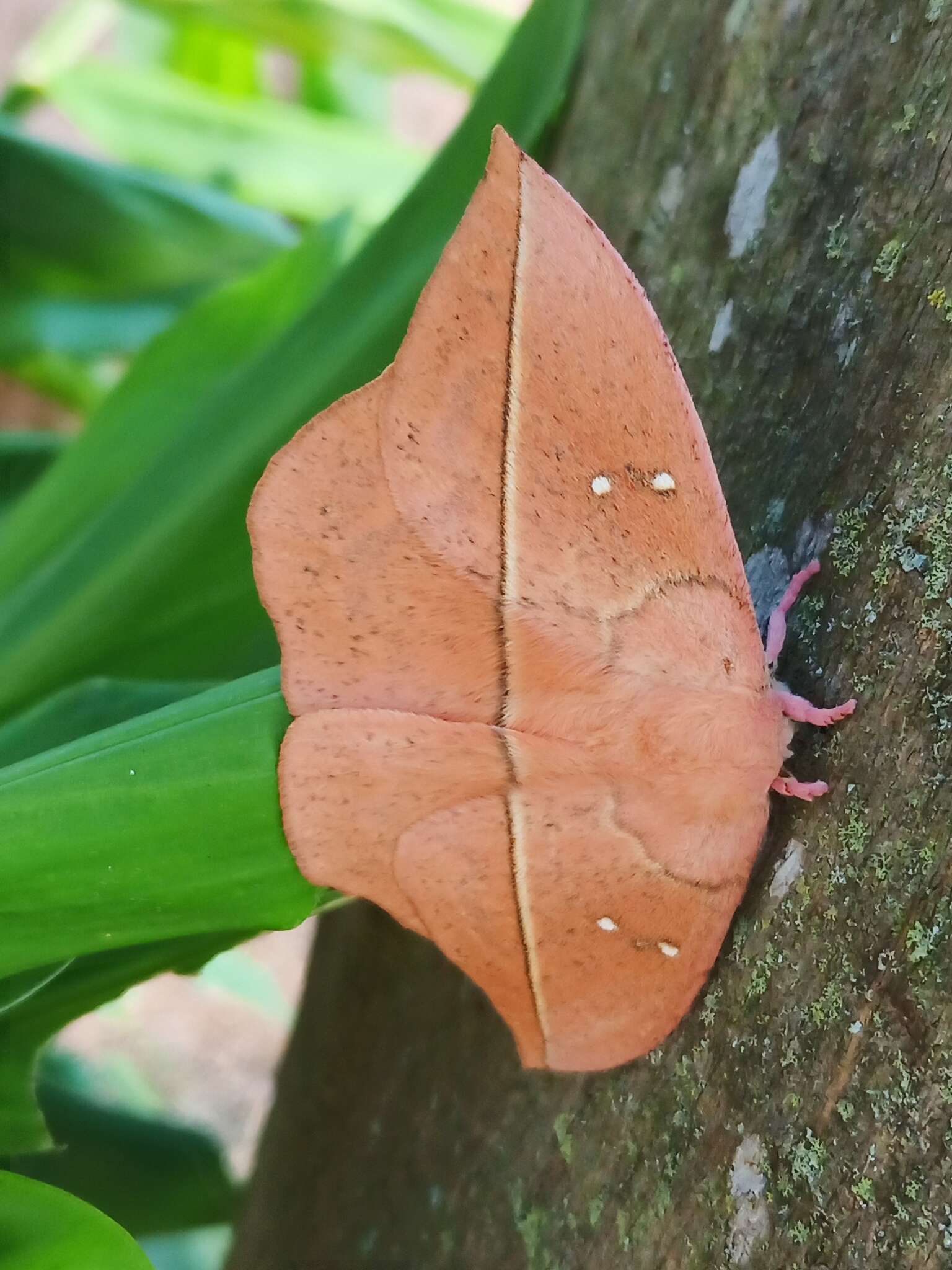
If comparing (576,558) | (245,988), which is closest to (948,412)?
(576,558)

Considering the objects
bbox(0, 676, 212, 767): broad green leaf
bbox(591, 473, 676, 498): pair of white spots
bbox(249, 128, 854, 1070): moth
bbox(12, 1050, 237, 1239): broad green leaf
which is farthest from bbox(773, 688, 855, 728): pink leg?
bbox(12, 1050, 237, 1239): broad green leaf

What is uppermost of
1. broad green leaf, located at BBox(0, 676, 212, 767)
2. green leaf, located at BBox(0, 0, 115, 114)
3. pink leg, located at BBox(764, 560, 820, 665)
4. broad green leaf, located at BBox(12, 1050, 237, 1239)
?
pink leg, located at BBox(764, 560, 820, 665)

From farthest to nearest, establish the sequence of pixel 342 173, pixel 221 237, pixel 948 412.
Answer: pixel 342 173 → pixel 221 237 → pixel 948 412

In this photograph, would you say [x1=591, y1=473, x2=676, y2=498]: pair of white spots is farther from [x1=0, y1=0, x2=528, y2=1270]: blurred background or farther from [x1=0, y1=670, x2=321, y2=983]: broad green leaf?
[x1=0, y1=0, x2=528, y2=1270]: blurred background

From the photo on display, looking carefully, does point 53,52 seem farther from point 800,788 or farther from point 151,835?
point 800,788

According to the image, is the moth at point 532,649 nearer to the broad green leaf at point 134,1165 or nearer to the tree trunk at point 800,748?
the tree trunk at point 800,748

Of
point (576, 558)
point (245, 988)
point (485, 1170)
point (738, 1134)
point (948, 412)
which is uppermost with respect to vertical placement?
point (948, 412)

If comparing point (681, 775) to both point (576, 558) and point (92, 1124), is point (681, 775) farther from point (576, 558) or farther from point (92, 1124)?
point (92, 1124)
